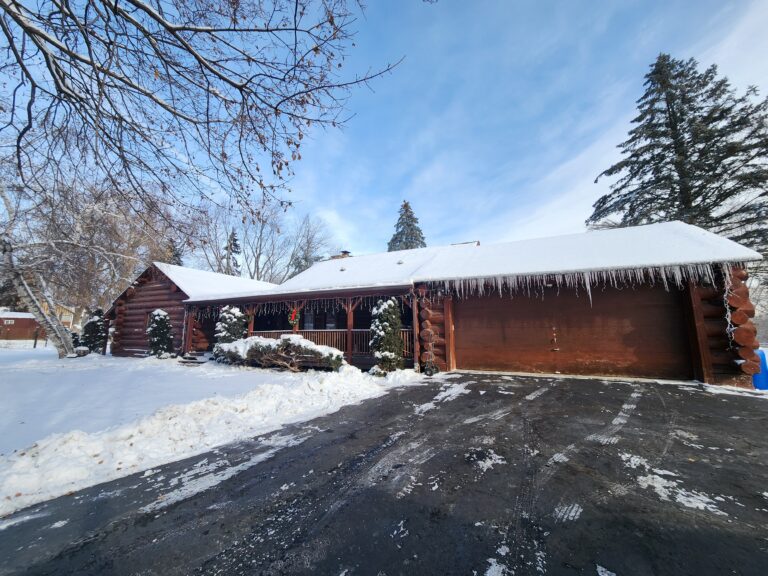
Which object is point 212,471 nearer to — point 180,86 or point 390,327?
point 180,86

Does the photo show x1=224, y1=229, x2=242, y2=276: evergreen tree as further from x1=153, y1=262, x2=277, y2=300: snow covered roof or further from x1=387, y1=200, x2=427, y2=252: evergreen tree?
x1=387, y1=200, x2=427, y2=252: evergreen tree

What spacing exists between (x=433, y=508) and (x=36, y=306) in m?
17.8

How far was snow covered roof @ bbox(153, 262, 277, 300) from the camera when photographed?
1388cm

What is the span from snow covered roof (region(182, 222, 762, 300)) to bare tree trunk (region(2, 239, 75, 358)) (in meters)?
7.45

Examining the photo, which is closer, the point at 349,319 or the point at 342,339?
the point at 349,319

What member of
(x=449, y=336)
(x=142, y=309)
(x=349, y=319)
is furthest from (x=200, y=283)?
(x=449, y=336)

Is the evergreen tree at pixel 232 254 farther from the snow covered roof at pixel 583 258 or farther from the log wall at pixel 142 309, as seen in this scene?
the snow covered roof at pixel 583 258

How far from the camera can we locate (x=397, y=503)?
8.07ft

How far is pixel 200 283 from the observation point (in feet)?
52.3

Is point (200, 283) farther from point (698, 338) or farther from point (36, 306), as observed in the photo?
point (698, 338)

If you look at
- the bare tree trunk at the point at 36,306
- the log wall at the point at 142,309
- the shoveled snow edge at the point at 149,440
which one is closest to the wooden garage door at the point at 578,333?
the shoveled snow edge at the point at 149,440

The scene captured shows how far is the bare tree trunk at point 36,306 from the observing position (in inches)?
428

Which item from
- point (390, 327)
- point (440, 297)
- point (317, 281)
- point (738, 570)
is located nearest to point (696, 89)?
point (440, 297)

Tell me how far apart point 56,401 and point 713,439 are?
10220 millimetres
